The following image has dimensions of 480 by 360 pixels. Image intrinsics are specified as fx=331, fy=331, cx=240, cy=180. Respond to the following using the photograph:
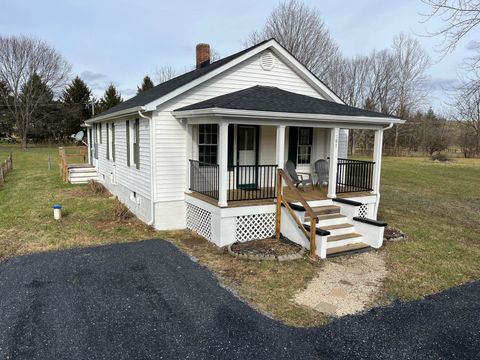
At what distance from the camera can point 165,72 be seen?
45156 mm

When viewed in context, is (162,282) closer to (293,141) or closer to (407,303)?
(407,303)

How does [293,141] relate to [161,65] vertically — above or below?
below

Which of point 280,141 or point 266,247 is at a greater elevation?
point 280,141

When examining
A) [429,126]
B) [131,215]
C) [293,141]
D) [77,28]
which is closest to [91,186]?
[131,215]

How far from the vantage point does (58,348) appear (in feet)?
11.6

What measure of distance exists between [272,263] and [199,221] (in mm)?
2515

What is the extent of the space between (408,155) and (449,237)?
114ft

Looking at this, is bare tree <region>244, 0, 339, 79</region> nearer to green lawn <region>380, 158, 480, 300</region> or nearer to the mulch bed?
green lawn <region>380, 158, 480, 300</region>

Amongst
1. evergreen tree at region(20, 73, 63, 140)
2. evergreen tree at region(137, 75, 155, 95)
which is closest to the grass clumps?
evergreen tree at region(20, 73, 63, 140)

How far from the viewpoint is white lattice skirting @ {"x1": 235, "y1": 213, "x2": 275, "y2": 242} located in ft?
24.1

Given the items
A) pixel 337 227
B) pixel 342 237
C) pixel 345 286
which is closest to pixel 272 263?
pixel 345 286

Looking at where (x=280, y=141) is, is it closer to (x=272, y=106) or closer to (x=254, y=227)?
(x=272, y=106)

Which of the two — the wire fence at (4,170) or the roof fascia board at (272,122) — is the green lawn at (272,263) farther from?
the roof fascia board at (272,122)

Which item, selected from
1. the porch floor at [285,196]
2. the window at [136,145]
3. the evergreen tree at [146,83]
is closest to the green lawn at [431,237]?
the porch floor at [285,196]
